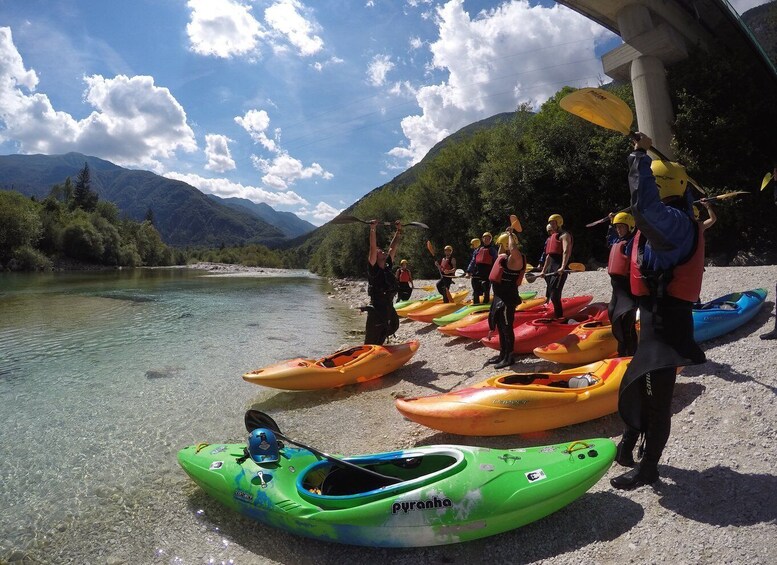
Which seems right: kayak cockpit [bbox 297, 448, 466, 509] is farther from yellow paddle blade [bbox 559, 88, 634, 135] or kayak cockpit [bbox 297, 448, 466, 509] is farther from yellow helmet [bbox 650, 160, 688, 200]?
yellow paddle blade [bbox 559, 88, 634, 135]

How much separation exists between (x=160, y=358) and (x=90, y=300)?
532 inches

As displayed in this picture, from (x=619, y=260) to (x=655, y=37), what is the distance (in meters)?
14.1

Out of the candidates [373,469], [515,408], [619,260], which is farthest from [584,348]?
[373,469]

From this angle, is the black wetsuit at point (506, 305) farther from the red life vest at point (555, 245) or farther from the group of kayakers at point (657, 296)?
the group of kayakers at point (657, 296)

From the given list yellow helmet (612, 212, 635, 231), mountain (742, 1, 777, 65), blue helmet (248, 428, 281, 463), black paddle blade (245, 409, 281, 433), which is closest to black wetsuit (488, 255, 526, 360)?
yellow helmet (612, 212, 635, 231)

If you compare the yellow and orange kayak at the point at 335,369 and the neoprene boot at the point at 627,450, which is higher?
the neoprene boot at the point at 627,450

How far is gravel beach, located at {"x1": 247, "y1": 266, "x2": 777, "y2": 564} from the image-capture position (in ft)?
8.26

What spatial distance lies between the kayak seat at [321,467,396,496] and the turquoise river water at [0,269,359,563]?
4.28ft

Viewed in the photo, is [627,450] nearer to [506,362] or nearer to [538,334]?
[506,362]

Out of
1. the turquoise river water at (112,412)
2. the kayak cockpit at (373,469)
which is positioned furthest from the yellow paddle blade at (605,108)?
the turquoise river water at (112,412)

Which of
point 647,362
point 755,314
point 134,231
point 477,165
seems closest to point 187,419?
point 647,362

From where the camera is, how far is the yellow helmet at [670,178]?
9.09ft

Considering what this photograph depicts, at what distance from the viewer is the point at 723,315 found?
19.0 ft

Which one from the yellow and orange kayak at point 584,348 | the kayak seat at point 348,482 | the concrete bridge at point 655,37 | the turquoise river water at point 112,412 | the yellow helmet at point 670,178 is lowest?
the turquoise river water at point 112,412
